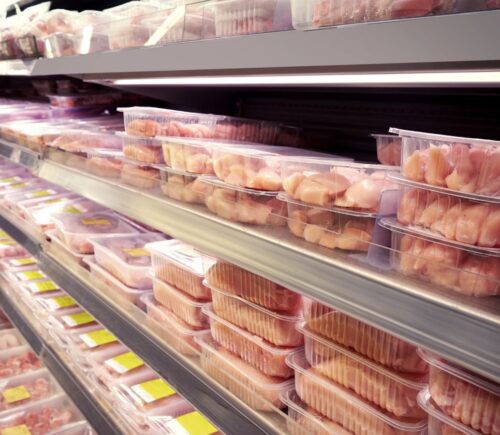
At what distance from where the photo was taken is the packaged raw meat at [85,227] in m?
2.25

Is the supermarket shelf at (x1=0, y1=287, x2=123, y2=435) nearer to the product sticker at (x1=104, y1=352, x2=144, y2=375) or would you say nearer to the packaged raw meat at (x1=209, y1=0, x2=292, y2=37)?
the product sticker at (x1=104, y1=352, x2=144, y2=375)

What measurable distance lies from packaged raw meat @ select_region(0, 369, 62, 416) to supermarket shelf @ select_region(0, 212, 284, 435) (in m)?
0.74

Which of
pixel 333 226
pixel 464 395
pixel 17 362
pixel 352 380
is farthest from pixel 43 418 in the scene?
pixel 464 395

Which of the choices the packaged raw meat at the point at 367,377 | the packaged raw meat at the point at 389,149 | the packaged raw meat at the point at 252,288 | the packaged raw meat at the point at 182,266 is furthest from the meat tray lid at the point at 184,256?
the packaged raw meat at the point at 389,149

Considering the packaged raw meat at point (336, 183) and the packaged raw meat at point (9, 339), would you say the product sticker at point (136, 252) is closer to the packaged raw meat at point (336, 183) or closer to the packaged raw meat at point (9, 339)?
the packaged raw meat at point (336, 183)

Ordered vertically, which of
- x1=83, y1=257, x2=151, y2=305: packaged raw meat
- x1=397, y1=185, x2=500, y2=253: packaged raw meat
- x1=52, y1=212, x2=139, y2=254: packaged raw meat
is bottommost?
x1=83, y1=257, x2=151, y2=305: packaged raw meat

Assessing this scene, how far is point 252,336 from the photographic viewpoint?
1279mm

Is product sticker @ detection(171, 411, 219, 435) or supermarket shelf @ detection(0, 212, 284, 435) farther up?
supermarket shelf @ detection(0, 212, 284, 435)

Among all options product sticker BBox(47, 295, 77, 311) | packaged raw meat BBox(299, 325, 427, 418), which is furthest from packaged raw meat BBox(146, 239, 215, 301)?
product sticker BBox(47, 295, 77, 311)

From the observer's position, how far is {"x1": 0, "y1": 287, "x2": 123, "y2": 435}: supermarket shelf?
1896 millimetres

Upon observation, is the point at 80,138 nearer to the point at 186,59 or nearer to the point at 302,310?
the point at 186,59

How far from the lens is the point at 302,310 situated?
1.24 metres

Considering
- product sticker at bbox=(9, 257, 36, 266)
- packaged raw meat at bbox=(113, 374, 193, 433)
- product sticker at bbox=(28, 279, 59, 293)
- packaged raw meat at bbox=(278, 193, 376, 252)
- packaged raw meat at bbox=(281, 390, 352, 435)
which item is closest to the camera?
packaged raw meat at bbox=(278, 193, 376, 252)

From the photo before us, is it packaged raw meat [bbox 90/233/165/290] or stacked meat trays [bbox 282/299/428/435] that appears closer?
stacked meat trays [bbox 282/299/428/435]
